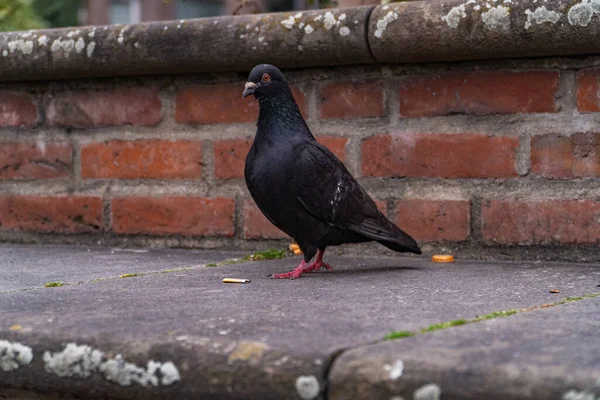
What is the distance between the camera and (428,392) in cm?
124

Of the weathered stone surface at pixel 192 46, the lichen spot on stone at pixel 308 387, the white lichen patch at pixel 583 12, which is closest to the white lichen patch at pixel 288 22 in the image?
the weathered stone surface at pixel 192 46

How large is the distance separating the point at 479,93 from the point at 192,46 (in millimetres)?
883

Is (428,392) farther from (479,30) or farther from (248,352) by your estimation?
(479,30)

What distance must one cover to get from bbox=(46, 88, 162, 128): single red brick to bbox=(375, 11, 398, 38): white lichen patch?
0.80m

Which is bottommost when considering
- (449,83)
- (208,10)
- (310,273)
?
(310,273)

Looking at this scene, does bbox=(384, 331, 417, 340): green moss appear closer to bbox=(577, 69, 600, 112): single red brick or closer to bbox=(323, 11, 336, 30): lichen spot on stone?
bbox=(577, 69, 600, 112): single red brick

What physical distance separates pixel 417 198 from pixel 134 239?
97 cm

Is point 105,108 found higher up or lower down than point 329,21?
lower down

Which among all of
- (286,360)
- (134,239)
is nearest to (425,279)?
(286,360)

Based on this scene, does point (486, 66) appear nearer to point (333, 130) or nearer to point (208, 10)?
point (333, 130)

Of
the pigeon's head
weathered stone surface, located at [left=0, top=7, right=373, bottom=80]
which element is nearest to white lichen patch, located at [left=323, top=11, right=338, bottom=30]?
weathered stone surface, located at [left=0, top=7, right=373, bottom=80]

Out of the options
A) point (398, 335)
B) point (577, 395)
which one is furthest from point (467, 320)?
point (577, 395)

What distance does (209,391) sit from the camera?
1.40m

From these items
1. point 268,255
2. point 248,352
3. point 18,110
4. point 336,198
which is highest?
point 18,110
